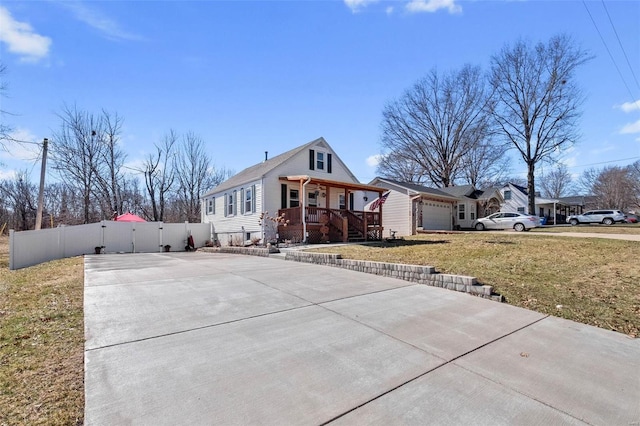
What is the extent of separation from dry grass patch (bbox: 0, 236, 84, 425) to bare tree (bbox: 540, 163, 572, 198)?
7465cm

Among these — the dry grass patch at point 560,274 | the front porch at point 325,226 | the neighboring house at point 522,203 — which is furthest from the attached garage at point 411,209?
the neighboring house at point 522,203

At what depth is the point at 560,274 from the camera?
7023mm

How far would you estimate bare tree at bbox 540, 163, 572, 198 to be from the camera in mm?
61800

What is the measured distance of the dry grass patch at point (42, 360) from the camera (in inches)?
89.4

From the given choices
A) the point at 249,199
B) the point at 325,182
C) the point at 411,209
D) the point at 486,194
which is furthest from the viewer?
the point at 486,194

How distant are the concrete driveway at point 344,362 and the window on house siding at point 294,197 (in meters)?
12.3

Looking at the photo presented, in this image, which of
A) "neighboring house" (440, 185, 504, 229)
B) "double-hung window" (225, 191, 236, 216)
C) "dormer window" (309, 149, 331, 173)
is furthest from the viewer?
"neighboring house" (440, 185, 504, 229)

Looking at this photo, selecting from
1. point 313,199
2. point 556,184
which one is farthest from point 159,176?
point 556,184

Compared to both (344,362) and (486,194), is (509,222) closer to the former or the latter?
(486,194)

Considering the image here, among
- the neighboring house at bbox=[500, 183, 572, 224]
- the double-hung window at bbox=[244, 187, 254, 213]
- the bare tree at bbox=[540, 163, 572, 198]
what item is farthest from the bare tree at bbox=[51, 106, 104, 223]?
the bare tree at bbox=[540, 163, 572, 198]

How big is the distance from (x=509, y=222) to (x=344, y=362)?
24.8m

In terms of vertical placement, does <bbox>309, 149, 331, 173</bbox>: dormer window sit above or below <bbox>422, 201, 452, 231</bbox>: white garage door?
above

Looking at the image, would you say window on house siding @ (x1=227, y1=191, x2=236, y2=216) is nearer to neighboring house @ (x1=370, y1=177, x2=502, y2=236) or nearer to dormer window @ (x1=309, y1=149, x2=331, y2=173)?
dormer window @ (x1=309, y1=149, x2=331, y2=173)

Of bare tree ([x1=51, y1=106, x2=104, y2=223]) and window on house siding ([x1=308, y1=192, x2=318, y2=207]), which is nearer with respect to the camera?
window on house siding ([x1=308, y1=192, x2=318, y2=207])
